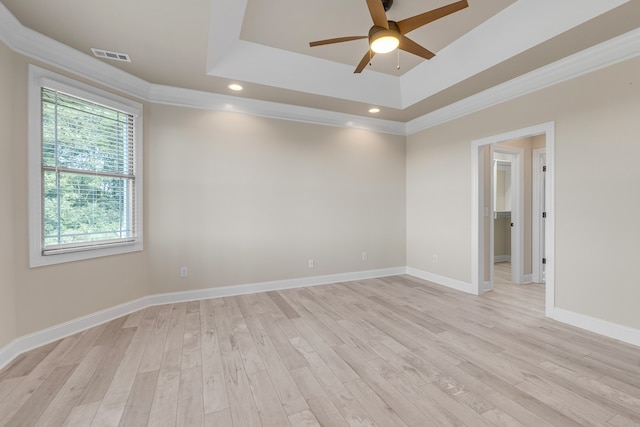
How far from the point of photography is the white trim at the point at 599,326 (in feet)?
8.30

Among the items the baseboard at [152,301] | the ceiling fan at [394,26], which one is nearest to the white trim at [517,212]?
the baseboard at [152,301]

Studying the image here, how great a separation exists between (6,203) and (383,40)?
3.36m

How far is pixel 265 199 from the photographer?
13.7 feet

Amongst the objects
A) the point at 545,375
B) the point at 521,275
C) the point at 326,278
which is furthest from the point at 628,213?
the point at 326,278

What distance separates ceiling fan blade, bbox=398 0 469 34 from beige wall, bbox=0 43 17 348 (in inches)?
127

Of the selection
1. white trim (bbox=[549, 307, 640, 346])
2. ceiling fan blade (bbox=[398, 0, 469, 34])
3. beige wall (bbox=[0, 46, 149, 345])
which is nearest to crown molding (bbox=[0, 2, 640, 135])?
beige wall (bbox=[0, 46, 149, 345])

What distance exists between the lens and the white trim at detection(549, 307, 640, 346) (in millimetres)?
2529

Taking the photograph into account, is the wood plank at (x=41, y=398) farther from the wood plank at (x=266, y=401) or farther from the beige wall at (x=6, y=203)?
the wood plank at (x=266, y=401)

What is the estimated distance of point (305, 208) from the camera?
4434 mm

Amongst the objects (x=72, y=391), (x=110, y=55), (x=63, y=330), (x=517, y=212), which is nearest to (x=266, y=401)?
(x=72, y=391)

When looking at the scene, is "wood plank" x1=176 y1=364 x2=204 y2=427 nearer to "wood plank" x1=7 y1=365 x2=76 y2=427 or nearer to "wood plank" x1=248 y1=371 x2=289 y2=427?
"wood plank" x1=248 y1=371 x2=289 y2=427

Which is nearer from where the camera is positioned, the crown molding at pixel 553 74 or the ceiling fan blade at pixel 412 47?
the ceiling fan blade at pixel 412 47

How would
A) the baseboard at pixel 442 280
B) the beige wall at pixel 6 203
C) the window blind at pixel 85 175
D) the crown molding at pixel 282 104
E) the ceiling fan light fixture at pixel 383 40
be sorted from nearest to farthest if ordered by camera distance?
1. the ceiling fan light fixture at pixel 383 40
2. the beige wall at pixel 6 203
3. the crown molding at pixel 282 104
4. the window blind at pixel 85 175
5. the baseboard at pixel 442 280

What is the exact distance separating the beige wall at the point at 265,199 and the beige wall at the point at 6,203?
51.7 inches
